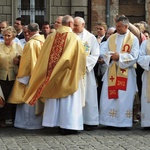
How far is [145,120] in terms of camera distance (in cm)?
1048

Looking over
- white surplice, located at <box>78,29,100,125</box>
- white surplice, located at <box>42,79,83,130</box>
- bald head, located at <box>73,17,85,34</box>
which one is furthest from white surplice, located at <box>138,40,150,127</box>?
white surplice, located at <box>42,79,83,130</box>

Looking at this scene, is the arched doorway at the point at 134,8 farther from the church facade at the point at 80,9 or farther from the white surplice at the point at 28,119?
the white surplice at the point at 28,119

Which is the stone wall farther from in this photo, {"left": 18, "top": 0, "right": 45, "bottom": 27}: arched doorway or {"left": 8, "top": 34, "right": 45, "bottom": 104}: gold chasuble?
{"left": 8, "top": 34, "right": 45, "bottom": 104}: gold chasuble

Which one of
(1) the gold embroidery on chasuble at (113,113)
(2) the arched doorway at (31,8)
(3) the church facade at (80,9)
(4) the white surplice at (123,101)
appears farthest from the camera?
(2) the arched doorway at (31,8)

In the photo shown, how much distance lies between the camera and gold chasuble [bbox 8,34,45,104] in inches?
411

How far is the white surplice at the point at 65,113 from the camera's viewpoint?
32.2ft

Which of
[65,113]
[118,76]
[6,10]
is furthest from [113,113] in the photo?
[6,10]

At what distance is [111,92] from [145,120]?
748 mm

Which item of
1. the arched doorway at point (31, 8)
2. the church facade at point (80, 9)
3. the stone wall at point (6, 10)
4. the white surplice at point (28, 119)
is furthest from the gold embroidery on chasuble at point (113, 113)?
the arched doorway at point (31, 8)

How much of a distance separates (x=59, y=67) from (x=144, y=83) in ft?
5.57

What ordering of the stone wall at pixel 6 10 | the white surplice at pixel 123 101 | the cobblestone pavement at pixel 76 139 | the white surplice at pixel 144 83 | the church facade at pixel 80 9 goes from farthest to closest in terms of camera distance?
1. the church facade at pixel 80 9
2. the stone wall at pixel 6 10
3. the white surplice at pixel 123 101
4. the white surplice at pixel 144 83
5. the cobblestone pavement at pixel 76 139

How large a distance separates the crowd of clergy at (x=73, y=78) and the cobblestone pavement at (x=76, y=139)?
197 mm

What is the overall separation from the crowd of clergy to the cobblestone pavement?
0.20 m

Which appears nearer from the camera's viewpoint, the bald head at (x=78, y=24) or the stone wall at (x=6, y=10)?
the bald head at (x=78, y=24)
